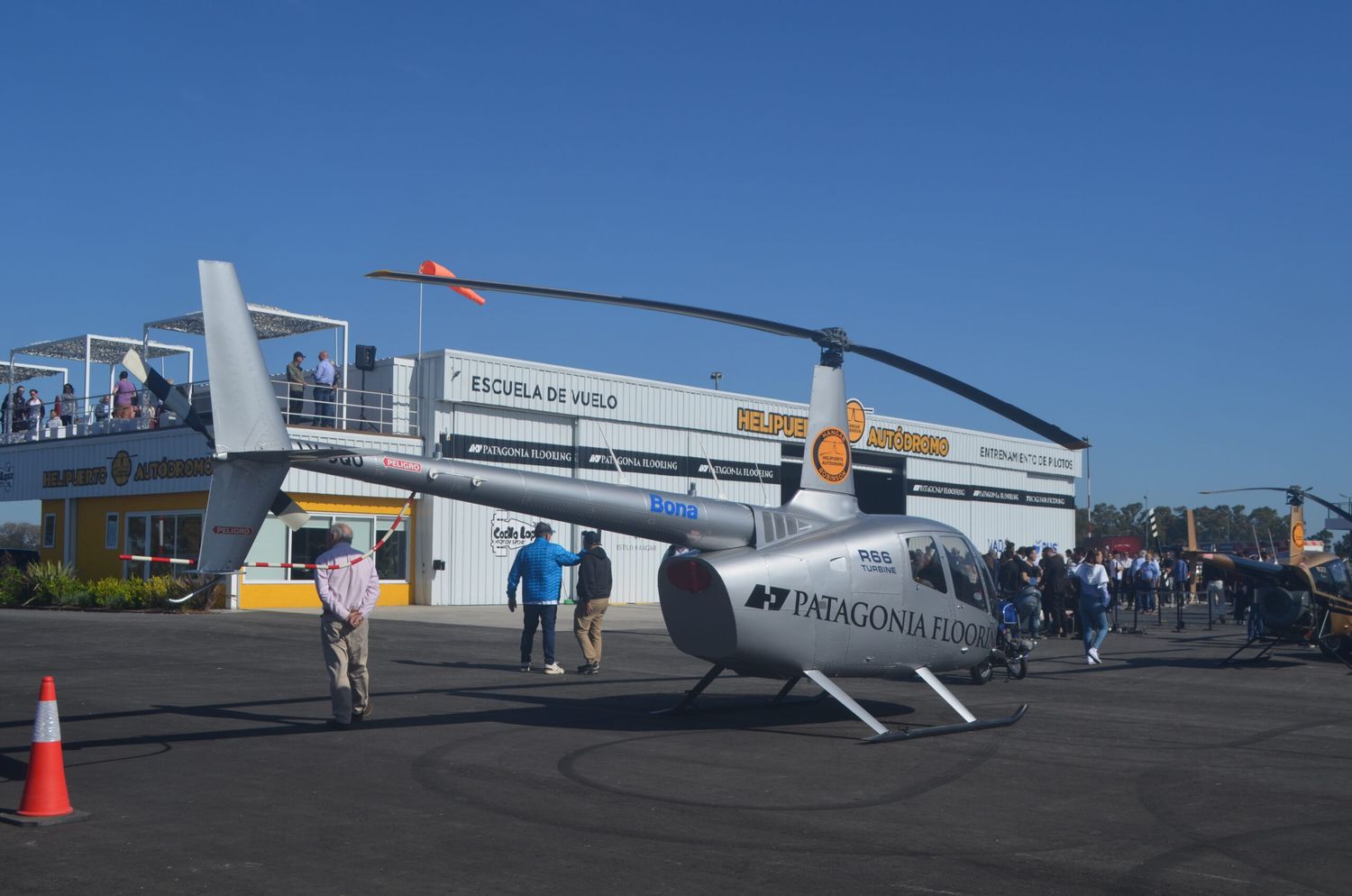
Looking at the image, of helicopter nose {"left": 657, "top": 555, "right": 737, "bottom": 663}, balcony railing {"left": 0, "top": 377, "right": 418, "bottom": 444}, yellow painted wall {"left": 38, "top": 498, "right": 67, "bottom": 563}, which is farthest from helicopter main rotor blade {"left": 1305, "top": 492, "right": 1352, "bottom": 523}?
yellow painted wall {"left": 38, "top": 498, "right": 67, "bottom": 563}

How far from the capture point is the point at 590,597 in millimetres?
15391

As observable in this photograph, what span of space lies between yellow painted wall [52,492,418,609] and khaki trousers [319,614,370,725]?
18540mm

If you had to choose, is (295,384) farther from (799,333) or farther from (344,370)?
(799,333)

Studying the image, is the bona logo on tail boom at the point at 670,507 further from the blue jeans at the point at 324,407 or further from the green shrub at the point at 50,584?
the green shrub at the point at 50,584

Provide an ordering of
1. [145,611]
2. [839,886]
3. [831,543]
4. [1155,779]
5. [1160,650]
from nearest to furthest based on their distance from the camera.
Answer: [839,886]
[1155,779]
[831,543]
[1160,650]
[145,611]

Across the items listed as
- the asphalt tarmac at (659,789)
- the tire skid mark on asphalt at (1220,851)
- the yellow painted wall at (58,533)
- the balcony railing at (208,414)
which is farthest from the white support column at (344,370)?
the tire skid mark on asphalt at (1220,851)

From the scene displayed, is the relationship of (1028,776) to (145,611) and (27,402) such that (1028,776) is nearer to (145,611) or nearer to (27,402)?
(145,611)

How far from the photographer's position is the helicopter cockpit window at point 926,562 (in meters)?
11.6

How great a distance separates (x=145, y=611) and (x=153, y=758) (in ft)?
64.5

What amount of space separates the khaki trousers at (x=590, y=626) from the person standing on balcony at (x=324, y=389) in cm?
1576

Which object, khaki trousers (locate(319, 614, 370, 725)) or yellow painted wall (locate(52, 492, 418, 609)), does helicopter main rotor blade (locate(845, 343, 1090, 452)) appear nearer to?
khaki trousers (locate(319, 614, 370, 725))

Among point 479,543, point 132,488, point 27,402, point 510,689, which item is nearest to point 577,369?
point 479,543

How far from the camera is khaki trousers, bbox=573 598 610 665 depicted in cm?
1543

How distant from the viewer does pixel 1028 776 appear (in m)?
8.98
